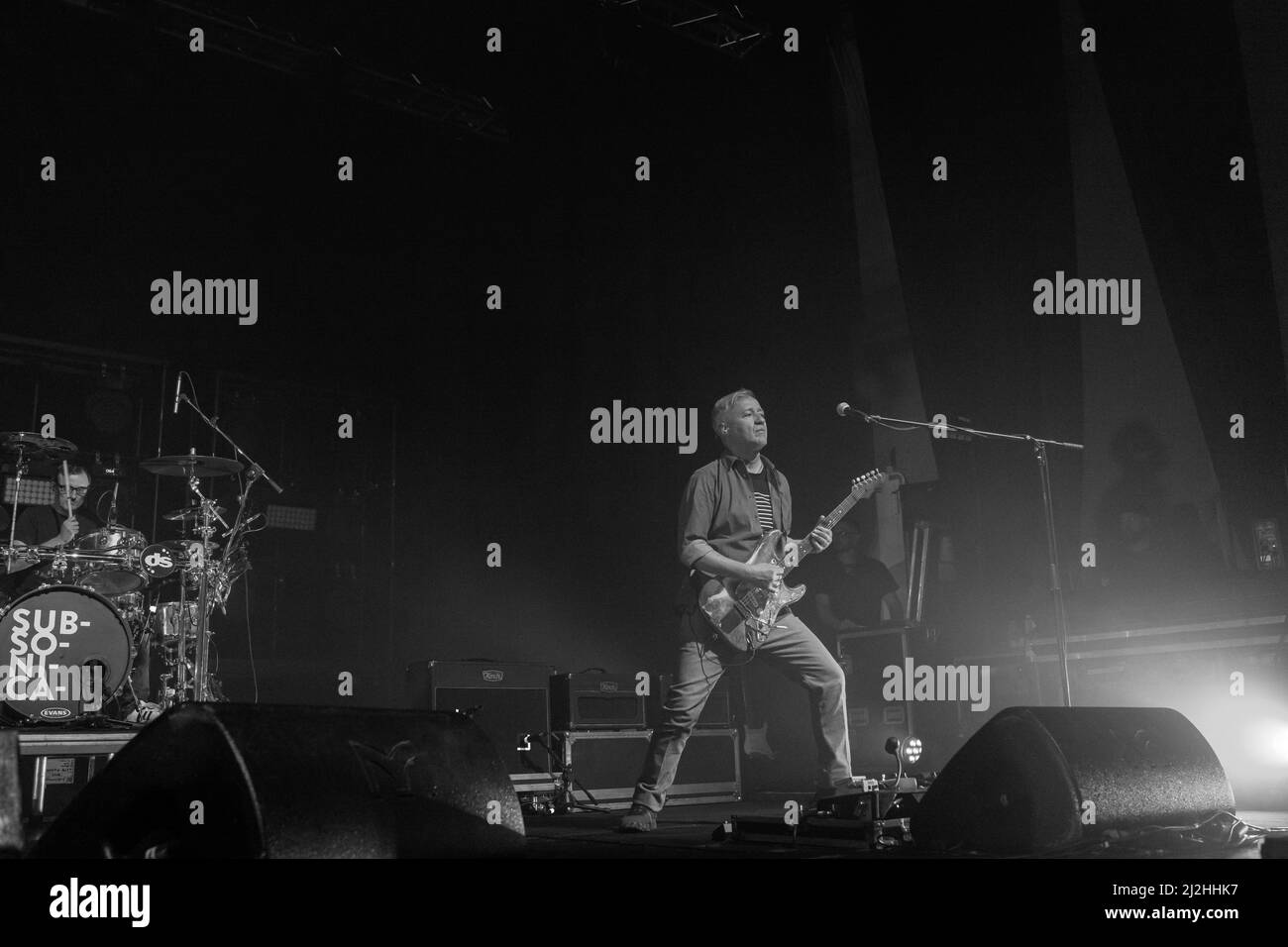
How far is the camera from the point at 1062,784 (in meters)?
2.98

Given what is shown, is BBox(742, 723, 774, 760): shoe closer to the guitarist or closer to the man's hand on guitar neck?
the guitarist

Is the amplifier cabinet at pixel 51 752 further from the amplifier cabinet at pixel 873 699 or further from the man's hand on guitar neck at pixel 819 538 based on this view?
the amplifier cabinet at pixel 873 699

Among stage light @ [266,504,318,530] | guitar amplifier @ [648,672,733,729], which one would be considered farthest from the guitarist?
stage light @ [266,504,318,530]

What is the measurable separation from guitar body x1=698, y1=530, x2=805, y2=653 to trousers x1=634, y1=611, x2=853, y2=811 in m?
0.05

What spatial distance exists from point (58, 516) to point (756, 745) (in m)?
4.75

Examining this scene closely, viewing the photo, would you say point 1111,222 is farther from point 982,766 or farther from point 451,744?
point 451,744

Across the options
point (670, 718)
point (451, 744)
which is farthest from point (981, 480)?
point (451, 744)

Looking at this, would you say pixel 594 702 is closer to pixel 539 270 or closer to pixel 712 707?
pixel 712 707

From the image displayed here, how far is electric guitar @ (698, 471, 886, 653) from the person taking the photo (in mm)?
4641

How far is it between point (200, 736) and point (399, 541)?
7.20 meters

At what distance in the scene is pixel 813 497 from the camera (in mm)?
7809

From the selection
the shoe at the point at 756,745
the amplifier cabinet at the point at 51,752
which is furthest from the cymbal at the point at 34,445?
the shoe at the point at 756,745

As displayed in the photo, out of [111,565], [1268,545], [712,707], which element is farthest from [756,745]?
[111,565]

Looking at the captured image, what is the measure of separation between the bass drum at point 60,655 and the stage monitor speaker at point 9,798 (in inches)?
132
